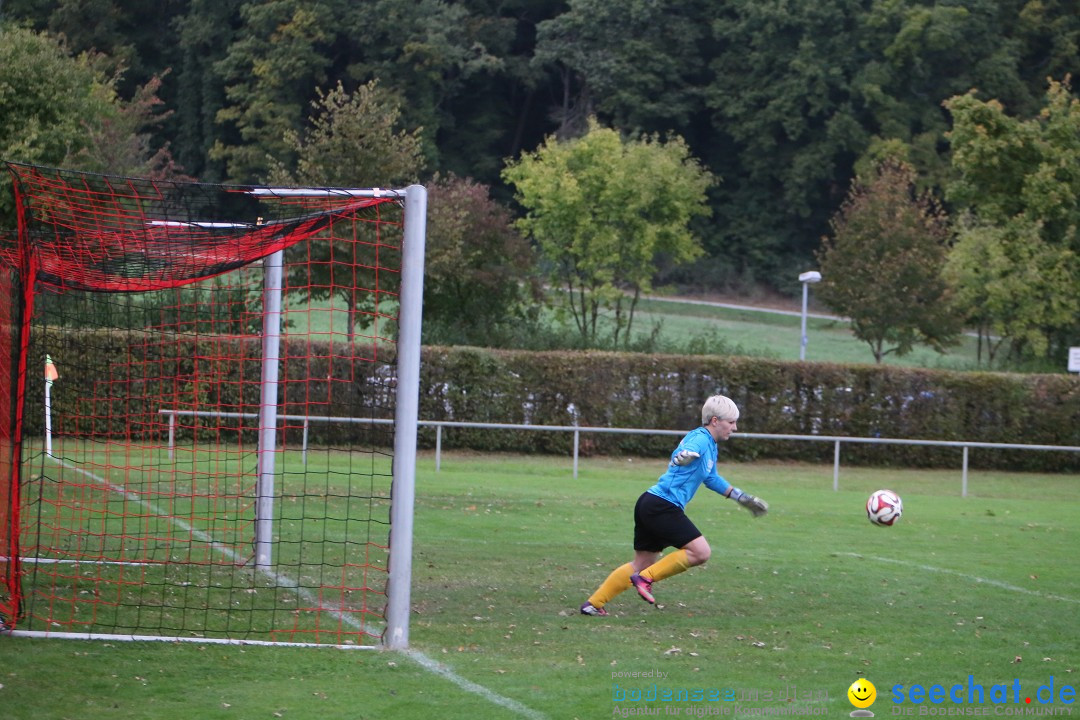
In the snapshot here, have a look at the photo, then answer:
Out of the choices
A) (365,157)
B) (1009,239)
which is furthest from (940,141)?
(365,157)

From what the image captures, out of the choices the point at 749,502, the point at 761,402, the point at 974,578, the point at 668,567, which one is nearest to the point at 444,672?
→ the point at 668,567

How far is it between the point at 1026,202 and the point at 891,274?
4719 millimetres

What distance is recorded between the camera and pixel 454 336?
34594 mm

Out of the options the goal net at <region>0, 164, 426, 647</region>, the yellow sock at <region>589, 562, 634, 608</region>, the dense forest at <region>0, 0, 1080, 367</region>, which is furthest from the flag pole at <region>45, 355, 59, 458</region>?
the dense forest at <region>0, 0, 1080, 367</region>

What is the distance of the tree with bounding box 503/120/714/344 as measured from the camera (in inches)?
1656

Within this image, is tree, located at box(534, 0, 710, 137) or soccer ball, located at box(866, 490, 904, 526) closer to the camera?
soccer ball, located at box(866, 490, 904, 526)

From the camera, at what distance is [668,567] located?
9195mm

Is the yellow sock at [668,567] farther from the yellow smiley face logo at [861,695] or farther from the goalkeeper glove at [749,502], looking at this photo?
the yellow smiley face logo at [861,695]

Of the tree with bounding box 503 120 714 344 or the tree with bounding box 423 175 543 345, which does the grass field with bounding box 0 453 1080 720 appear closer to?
the tree with bounding box 423 175 543 345

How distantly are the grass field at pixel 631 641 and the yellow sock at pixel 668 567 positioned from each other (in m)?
0.35

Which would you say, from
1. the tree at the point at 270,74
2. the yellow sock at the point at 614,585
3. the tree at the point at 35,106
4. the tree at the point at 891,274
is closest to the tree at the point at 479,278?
the tree at the point at 891,274

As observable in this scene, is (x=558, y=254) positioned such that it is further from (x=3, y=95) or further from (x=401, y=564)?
(x=401, y=564)

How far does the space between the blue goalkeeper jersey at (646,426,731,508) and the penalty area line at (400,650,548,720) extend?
221cm

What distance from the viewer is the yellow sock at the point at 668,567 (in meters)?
9.09
